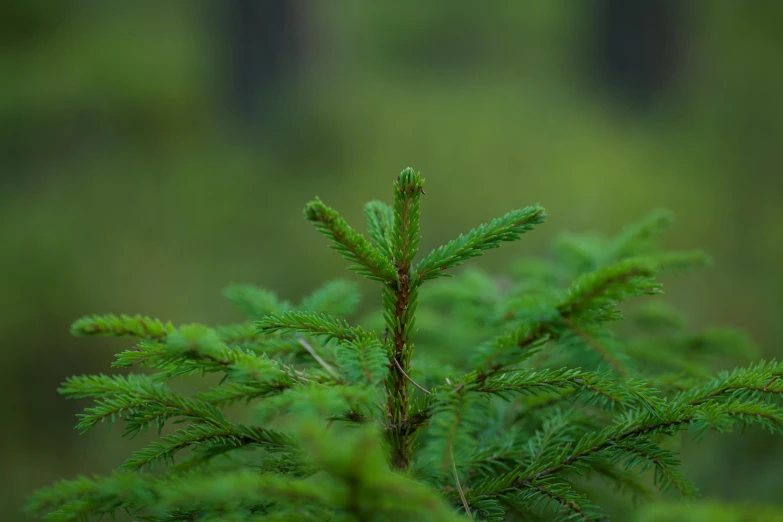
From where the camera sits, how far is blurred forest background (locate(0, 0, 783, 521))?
2.82 m

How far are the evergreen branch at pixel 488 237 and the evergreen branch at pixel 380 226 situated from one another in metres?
0.06

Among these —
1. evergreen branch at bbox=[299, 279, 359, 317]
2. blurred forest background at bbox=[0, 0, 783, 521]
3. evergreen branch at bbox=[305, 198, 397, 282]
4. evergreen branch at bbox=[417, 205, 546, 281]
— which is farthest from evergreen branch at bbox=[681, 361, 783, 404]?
blurred forest background at bbox=[0, 0, 783, 521]

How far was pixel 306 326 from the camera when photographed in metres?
0.62

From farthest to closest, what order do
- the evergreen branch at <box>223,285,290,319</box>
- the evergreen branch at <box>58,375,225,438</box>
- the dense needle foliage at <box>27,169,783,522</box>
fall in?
the evergreen branch at <box>223,285,290,319</box>, the evergreen branch at <box>58,375,225,438</box>, the dense needle foliage at <box>27,169,783,522</box>

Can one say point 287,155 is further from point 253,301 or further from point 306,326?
point 306,326

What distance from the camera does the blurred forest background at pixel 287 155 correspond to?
2822 millimetres

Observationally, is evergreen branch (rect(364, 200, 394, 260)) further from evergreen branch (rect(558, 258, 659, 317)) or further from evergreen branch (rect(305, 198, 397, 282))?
evergreen branch (rect(558, 258, 659, 317))

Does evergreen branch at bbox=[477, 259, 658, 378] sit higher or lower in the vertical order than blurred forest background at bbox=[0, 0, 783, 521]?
lower

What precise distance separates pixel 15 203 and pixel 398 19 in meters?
3.95

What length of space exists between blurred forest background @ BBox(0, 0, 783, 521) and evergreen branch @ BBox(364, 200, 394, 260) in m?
2.28

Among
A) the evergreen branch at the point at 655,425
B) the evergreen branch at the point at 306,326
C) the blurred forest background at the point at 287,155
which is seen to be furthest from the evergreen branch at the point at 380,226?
the blurred forest background at the point at 287,155

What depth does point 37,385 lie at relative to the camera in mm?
2549

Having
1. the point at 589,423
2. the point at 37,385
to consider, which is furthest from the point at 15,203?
the point at 589,423

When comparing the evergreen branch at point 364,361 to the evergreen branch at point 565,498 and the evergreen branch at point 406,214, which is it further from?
the evergreen branch at point 565,498
